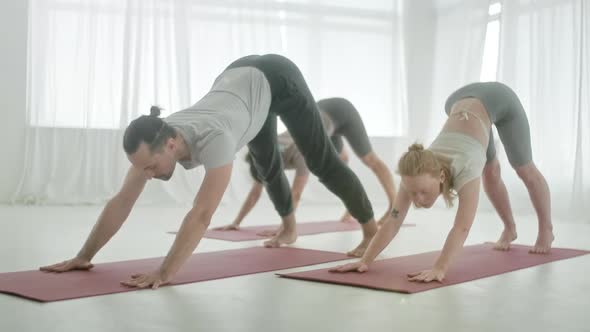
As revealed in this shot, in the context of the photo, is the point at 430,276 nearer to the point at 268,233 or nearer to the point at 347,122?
the point at 268,233

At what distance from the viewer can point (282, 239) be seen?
3178mm

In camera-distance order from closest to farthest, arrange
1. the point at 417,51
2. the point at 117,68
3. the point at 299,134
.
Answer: the point at 299,134
the point at 117,68
the point at 417,51

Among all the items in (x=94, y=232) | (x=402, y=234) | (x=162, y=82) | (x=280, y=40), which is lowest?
(x=402, y=234)

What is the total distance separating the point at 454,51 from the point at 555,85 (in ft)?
4.78

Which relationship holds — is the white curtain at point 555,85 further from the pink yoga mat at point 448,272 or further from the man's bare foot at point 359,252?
the man's bare foot at point 359,252

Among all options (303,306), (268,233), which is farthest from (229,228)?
(303,306)

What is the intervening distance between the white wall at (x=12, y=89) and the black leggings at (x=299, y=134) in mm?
3544

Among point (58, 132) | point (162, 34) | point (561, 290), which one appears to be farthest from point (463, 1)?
point (561, 290)

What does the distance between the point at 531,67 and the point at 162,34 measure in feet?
10.7

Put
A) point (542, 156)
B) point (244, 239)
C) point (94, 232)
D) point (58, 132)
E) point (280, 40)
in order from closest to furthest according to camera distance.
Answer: point (94, 232) → point (244, 239) → point (542, 156) → point (58, 132) → point (280, 40)

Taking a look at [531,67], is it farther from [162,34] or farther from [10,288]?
[10,288]

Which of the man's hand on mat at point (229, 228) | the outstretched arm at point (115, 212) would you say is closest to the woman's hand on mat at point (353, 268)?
the outstretched arm at point (115, 212)

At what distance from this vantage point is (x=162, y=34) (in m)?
6.05

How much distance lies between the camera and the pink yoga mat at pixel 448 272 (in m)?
2.12
